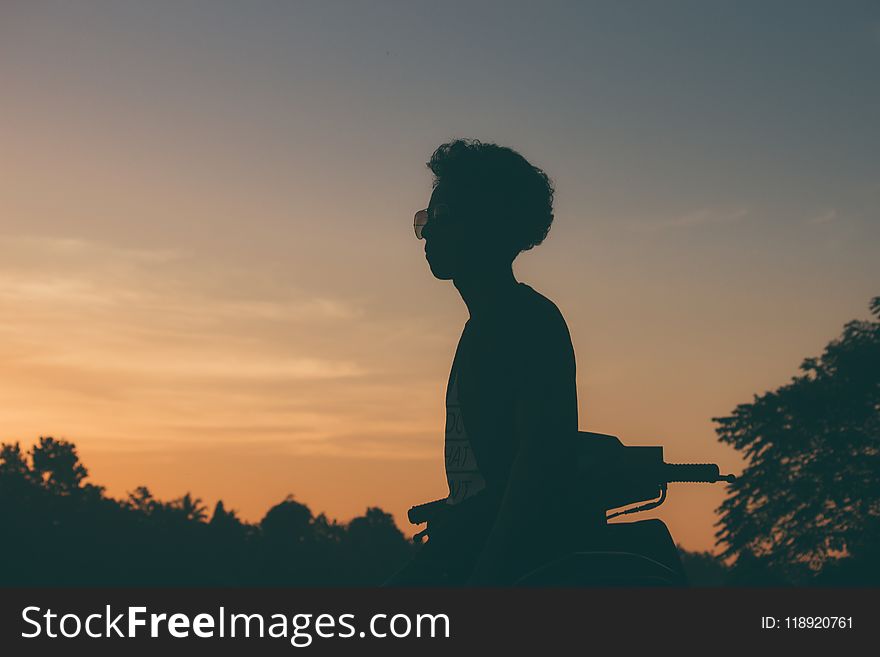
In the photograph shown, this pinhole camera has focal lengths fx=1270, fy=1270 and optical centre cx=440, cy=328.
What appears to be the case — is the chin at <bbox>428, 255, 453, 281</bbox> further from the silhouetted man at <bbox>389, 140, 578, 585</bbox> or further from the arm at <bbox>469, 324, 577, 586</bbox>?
the arm at <bbox>469, 324, 577, 586</bbox>

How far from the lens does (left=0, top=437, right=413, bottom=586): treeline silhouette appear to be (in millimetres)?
110188

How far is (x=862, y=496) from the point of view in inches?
1726

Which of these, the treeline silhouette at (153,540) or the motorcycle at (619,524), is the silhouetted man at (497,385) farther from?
the treeline silhouette at (153,540)

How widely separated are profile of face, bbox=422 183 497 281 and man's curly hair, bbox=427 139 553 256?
39 mm

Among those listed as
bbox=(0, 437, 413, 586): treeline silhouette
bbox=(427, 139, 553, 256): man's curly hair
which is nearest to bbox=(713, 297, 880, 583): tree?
bbox=(427, 139, 553, 256): man's curly hair

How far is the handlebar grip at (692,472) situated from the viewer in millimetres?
4223

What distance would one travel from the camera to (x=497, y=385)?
4.29 meters

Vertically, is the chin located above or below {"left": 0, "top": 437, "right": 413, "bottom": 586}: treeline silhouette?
below

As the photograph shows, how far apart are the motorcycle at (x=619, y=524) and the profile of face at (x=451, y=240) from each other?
78cm

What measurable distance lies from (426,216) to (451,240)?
166mm

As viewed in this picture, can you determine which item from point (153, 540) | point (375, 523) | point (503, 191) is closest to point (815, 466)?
point (503, 191)

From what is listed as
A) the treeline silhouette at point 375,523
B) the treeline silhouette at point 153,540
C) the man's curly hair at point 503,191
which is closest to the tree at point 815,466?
the treeline silhouette at point 375,523

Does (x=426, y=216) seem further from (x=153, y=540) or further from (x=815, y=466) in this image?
(x=153, y=540)

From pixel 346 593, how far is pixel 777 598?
1530 millimetres
